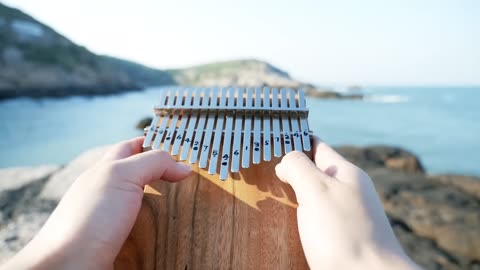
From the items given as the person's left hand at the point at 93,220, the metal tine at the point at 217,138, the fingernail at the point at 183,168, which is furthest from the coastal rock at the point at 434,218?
the person's left hand at the point at 93,220

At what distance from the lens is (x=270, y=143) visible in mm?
1988

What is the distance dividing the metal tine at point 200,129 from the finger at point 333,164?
28.7 inches

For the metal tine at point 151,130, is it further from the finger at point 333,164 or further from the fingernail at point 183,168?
the finger at point 333,164

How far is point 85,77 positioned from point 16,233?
38058mm

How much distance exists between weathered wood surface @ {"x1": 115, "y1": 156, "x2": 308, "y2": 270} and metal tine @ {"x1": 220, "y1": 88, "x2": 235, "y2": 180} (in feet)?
0.27

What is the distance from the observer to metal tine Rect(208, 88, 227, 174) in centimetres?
182

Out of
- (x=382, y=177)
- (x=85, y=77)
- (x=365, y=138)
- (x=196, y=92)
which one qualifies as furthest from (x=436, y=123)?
(x=85, y=77)

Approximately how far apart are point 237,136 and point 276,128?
0.27 meters

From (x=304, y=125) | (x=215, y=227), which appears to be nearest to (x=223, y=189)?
(x=215, y=227)

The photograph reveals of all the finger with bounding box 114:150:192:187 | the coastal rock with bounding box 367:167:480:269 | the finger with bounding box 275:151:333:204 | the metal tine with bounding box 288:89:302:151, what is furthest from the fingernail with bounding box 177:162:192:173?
the coastal rock with bounding box 367:167:480:269

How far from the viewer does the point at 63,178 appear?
349 centimetres

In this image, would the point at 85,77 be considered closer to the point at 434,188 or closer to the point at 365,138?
the point at 365,138

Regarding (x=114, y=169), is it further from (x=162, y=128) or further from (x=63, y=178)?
(x=63, y=178)

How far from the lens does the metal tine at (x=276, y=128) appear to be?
1.91 meters
